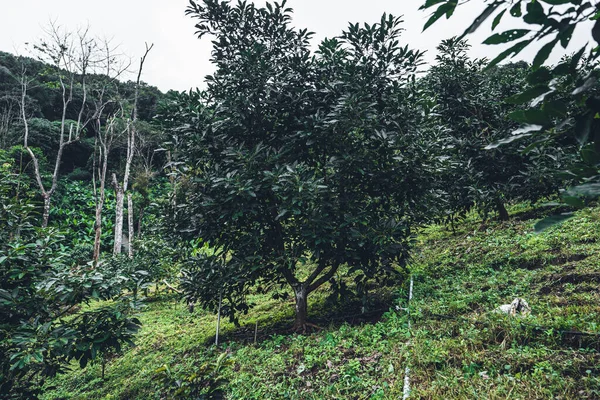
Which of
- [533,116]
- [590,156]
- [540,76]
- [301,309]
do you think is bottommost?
[301,309]

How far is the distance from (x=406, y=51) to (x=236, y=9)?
8.65 feet

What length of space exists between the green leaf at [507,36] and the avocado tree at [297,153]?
9.99 ft

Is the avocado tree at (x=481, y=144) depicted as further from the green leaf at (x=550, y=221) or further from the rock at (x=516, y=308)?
the green leaf at (x=550, y=221)

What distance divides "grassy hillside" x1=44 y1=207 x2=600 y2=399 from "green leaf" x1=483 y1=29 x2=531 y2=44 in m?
2.57

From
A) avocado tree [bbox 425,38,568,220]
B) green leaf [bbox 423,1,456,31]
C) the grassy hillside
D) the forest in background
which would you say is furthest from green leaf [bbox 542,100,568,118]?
avocado tree [bbox 425,38,568,220]

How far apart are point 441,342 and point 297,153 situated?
9.91 feet

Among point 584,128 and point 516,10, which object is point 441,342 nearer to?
point 584,128

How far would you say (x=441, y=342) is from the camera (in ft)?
10.9

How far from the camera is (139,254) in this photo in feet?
34.7

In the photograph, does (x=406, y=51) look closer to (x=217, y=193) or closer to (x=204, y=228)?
(x=217, y=193)

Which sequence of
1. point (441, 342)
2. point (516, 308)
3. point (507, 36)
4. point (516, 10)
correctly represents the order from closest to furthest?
point (507, 36) → point (516, 10) → point (441, 342) → point (516, 308)

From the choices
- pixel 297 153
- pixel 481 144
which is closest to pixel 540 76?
pixel 297 153

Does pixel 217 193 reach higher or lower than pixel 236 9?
lower

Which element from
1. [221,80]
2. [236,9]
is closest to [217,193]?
[221,80]
